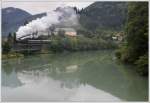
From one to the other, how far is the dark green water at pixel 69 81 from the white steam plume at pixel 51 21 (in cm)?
31

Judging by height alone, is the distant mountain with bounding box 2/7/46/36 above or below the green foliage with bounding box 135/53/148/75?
above

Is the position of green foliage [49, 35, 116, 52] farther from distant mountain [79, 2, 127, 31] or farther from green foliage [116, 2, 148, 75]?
green foliage [116, 2, 148, 75]

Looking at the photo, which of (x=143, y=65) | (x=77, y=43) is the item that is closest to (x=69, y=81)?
(x=77, y=43)

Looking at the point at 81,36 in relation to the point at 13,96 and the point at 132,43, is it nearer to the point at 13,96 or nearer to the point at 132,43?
the point at 13,96

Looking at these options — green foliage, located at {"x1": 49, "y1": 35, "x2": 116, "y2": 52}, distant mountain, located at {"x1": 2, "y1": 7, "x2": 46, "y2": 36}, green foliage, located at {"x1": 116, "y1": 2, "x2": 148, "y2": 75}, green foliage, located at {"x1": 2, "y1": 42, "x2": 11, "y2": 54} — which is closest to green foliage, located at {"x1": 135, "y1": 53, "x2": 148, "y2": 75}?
green foliage, located at {"x1": 116, "y1": 2, "x2": 148, "y2": 75}

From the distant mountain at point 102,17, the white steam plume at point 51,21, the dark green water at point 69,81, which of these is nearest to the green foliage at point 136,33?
the dark green water at point 69,81

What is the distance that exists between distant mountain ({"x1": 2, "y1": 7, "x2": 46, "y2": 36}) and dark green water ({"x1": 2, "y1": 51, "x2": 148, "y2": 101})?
0.37m

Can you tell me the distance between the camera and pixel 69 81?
13.9 feet

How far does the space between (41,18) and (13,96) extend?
0.97 m

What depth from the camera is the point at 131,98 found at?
335 centimetres

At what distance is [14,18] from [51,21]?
0.44 metres

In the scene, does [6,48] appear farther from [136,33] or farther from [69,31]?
[136,33]

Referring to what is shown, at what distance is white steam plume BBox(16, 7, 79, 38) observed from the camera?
3.81 m

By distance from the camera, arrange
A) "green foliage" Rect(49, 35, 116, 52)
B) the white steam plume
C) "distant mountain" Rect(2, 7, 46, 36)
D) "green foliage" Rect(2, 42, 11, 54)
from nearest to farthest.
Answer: "green foliage" Rect(2, 42, 11, 54)
"distant mountain" Rect(2, 7, 46, 36)
the white steam plume
"green foliage" Rect(49, 35, 116, 52)
